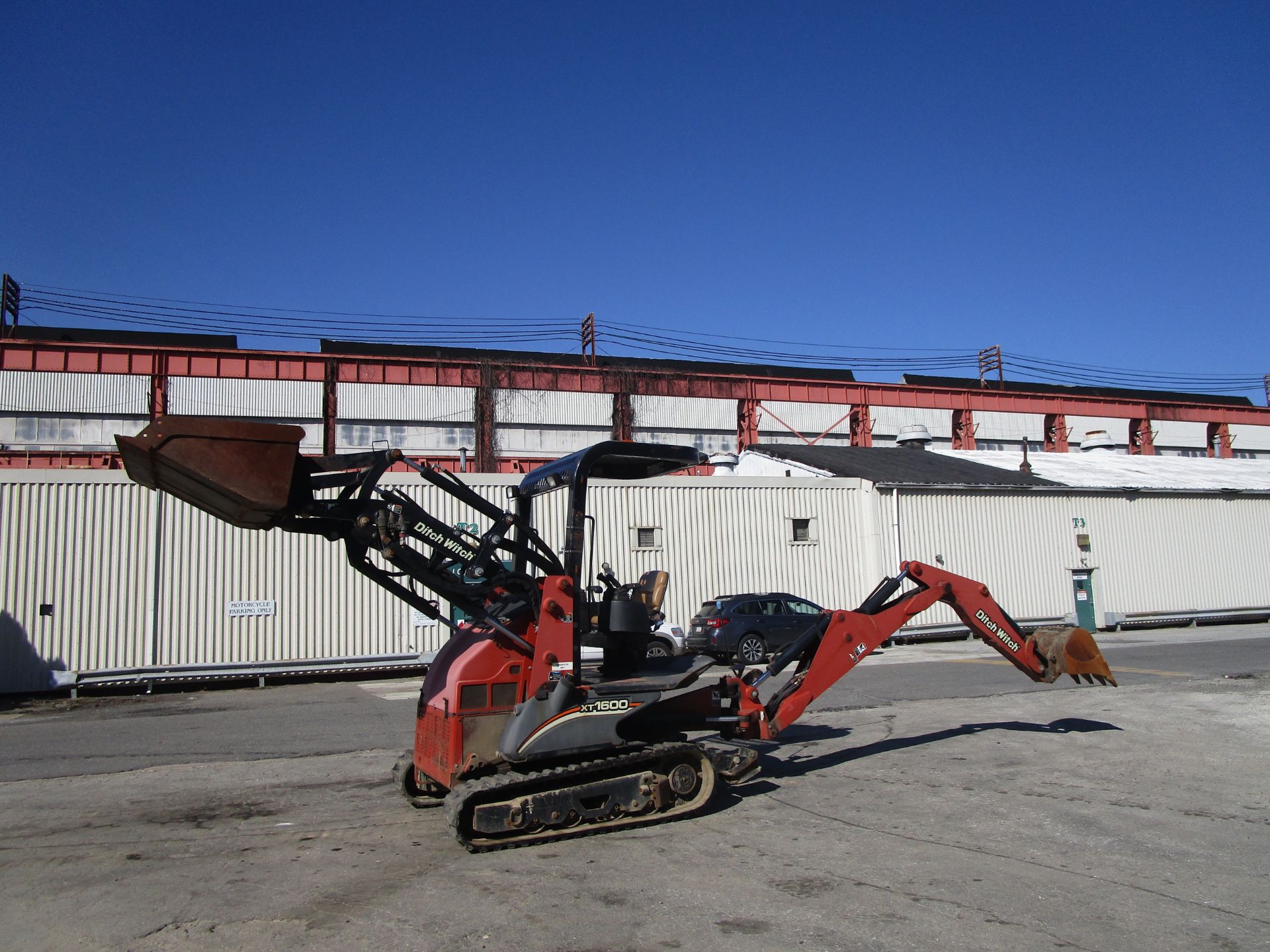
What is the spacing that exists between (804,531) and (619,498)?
563 centimetres

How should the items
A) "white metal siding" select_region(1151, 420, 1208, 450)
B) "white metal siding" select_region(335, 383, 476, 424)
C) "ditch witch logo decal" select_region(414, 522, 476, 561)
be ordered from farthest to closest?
1. "white metal siding" select_region(1151, 420, 1208, 450)
2. "white metal siding" select_region(335, 383, 476, 424)
3. "ditch witch logo decal" select_region(414, 522, 476, 561)

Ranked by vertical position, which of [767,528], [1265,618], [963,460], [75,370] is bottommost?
[1265,618]

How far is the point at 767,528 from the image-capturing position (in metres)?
24.8

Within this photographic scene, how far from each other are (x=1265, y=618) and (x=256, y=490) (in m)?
33.8

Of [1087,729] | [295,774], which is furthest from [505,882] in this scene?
[1087,729]

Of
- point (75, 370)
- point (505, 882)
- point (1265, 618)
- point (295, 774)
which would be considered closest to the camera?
point (505, 882)

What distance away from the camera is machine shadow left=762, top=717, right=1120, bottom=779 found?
8.91 metres

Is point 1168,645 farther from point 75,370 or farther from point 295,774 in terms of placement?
point 75,370

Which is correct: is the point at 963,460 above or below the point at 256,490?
above

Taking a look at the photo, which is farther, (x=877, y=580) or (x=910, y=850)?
(x=877, y=580)

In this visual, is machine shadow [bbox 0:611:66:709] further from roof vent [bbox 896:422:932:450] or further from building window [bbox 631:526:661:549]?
roof vent [bbox 896:422:932:450]

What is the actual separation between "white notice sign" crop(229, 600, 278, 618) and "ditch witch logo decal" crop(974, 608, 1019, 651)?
1557cm

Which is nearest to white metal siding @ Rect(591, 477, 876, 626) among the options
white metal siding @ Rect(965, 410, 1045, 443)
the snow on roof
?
the snow on roof

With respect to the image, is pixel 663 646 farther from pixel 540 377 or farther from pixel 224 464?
pixel 540 377
